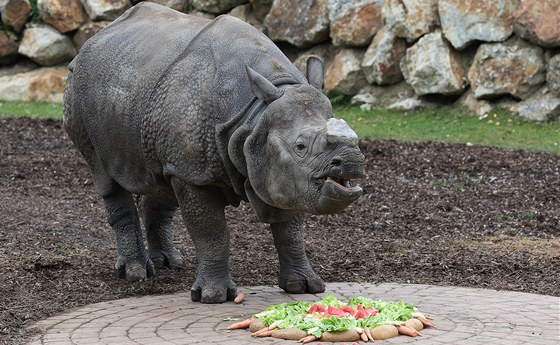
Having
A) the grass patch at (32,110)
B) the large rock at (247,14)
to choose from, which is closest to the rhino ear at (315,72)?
the grass patch at (32,110)

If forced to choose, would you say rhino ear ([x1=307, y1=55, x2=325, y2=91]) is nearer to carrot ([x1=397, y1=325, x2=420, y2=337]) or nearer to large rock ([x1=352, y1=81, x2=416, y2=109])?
carrot ([x1=397, y1=325, x2=420, y2=337])

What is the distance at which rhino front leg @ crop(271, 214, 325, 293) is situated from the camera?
735 centimetres

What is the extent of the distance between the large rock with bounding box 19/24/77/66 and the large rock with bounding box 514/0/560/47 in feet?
24.6

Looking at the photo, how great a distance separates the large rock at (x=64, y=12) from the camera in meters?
18.3

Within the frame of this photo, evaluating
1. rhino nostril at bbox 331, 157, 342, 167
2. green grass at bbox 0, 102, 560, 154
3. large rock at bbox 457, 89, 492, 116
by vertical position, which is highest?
rhino nostril at bbox 331, 157, 342, 167

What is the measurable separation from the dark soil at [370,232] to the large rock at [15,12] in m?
5.08

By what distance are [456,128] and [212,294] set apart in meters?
8.13

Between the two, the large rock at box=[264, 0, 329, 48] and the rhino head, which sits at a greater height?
the large rock at box=[264, 0, 329, 48]

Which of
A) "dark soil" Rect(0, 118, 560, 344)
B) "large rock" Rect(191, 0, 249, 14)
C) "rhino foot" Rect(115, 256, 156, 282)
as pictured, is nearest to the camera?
"dark soil" Rect(0, 118, 560, 344)

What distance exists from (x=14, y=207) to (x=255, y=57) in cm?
452

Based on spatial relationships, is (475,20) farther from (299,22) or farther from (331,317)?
(331,317)

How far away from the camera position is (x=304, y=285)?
291 inches

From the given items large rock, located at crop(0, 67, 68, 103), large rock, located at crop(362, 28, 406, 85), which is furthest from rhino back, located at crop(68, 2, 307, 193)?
large rock, located at crop(0, 67, 68, 103)

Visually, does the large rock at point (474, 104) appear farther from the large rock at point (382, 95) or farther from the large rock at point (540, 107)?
the large rock at point (382, 95)
